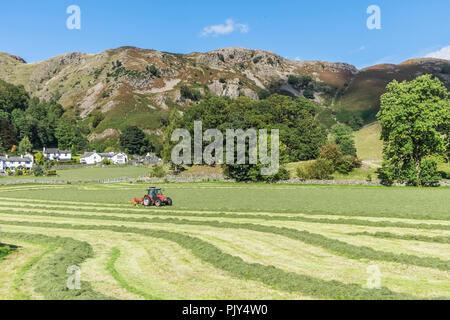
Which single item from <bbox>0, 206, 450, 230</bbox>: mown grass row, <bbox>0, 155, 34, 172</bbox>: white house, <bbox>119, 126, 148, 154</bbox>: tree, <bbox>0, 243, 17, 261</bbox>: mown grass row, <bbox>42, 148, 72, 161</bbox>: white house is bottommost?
<bbox>0, 206, 450, 230</bbox>: mown grass row

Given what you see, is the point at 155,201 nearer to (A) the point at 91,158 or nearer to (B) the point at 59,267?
(B) the point at 59,267

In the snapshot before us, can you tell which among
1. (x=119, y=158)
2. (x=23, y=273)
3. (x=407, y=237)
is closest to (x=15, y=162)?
(x=119, y=158)

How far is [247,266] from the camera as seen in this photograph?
50.1ft

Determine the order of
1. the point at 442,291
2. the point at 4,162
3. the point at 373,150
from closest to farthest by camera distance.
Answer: the point at 442,291, the point at 373,150, the point at 4,162

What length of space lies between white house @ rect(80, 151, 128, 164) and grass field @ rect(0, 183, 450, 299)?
144m

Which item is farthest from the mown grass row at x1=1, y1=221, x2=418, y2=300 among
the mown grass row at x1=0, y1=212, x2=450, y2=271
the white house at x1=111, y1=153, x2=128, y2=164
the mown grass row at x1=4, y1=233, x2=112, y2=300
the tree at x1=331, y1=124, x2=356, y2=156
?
the white house at x1=111, y1=153, x2=128, y2=164

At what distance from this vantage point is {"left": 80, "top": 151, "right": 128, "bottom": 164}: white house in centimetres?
16925

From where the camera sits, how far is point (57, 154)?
6668 inches

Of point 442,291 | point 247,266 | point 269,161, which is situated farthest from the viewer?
point 269,161

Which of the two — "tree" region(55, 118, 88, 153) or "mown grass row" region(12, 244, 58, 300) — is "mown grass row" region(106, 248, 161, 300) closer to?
"mown grass row" region(12, 244, 58, 300)

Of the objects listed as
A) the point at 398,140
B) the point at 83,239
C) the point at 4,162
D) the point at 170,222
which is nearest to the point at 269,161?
the point at 398,140

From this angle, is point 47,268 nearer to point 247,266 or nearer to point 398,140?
point 247,266

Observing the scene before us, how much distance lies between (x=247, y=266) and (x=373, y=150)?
11435 cm

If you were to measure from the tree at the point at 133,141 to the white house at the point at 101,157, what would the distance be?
1248 centimetres
